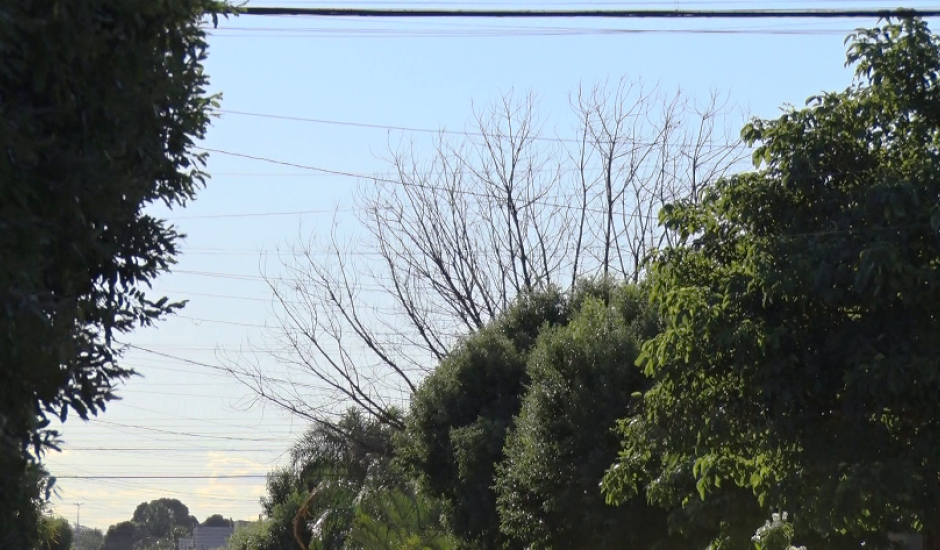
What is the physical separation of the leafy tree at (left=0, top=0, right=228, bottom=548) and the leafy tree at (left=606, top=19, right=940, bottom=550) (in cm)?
402

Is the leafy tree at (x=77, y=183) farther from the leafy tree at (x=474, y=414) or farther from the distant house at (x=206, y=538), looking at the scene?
the distant house at (x=206, y=538)

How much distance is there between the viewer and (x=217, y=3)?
5.93m

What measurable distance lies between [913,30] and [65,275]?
6.11 meters

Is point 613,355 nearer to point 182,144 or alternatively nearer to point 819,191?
point 819,191

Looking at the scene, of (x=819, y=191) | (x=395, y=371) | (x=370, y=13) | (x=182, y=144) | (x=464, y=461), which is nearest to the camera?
(x=182, y=144)

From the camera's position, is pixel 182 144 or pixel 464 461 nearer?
pixel 182 144

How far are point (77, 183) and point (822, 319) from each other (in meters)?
5.11

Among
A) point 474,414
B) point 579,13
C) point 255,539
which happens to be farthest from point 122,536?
point 579,13

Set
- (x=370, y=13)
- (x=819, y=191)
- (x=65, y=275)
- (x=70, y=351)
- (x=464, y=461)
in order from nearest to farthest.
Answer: (x=70, y=351)
(x=65, y=275)
(x=819, y=191)
(x=370, y=13)
(x=464, y=461)

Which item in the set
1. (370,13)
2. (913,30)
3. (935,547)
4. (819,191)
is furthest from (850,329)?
(370,13)

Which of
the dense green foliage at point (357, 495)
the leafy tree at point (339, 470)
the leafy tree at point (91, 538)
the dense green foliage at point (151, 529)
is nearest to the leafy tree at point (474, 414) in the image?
the dense green foliage at point (357, 495)

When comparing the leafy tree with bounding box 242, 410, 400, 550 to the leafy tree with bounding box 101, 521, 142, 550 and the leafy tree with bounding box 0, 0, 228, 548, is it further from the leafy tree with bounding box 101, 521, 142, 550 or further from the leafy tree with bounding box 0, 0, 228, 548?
the leafy tree with bounding box 101, 521, 142, 550

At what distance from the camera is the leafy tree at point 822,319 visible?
7.11m

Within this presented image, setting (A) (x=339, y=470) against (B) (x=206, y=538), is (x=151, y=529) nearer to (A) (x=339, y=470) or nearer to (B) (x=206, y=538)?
(B) (x=206, y=538)
